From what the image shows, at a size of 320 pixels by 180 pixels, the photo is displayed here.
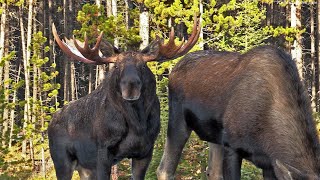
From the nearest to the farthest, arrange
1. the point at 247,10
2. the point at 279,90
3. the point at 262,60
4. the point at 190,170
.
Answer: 1. the point at 279,90
2. the point at 262,60
3. the point at 190,170
4. the point at 247,10

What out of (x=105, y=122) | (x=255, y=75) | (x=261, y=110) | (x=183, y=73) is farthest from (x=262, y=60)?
(x=105, y=122)

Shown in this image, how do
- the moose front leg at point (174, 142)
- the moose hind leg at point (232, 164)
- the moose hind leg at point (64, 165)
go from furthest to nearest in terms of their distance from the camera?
1. the moose hind leg at point (64, 165)
2. the moose front leg at point (174, 142)
3. the moose hind leg at point (232, 164)

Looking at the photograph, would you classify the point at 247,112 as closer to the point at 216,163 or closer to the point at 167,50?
the point at 167,50

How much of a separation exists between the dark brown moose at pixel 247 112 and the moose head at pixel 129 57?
0.54m

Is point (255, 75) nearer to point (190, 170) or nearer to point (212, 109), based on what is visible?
point (212, 109)

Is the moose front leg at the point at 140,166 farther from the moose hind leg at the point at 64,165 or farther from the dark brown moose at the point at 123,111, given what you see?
the moose hind leg at the point at 64,165

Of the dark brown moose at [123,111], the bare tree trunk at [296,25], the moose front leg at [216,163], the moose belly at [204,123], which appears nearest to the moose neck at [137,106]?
the dark brown moose at [123,111]

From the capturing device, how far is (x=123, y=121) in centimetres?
700

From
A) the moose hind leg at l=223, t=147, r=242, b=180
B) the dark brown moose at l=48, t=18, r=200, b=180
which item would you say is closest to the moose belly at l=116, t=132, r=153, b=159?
the dark brown moose at l=48, t=18, r=200, b=180

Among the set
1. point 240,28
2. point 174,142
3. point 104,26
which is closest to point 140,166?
point 174,142

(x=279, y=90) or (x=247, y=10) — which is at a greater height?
(x=247, y=10)

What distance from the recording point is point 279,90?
241 inches

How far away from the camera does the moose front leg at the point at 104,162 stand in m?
7.11

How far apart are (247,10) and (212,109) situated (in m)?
12.6
